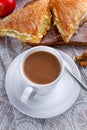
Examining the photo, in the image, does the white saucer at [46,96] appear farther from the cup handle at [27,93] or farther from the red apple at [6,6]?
the red apple at [6,6]

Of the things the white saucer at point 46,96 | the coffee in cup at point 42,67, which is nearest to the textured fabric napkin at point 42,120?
the white saucer at point 46,96

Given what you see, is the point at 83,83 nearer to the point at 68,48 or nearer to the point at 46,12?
the point at 68,48

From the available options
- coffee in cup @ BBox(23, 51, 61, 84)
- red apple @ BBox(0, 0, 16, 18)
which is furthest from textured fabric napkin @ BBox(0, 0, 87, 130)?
red apple @ BBox(0, 0, 16, 18)

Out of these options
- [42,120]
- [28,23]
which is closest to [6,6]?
[28,23]

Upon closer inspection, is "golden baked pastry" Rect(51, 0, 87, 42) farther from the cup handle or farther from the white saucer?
the cup handle

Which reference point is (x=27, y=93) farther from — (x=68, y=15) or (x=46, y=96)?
(x=68, y=15)

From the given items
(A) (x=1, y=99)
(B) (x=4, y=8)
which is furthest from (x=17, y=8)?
(A) (x=1, y=99)
